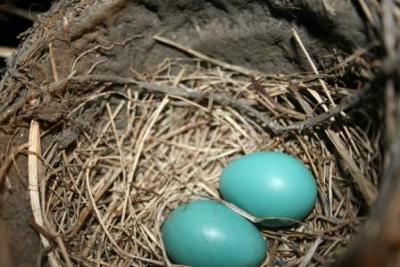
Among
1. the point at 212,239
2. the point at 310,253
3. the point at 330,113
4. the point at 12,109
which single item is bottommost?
the point at 310,253

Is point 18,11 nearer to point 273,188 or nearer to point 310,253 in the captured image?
point 273,188

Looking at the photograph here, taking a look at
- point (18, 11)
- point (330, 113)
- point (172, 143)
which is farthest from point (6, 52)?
point (330, 113)

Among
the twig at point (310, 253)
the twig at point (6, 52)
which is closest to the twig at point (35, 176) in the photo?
the twig at point (6, 52)

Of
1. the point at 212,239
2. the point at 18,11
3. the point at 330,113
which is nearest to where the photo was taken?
the point at 212,239

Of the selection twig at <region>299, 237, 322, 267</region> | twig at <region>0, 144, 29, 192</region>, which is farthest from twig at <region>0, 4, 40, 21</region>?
twig at <region>299, 237, 322, 267</region>

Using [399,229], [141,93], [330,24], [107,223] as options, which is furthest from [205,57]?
[399,229]

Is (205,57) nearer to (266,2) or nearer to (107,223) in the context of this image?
(266,2)

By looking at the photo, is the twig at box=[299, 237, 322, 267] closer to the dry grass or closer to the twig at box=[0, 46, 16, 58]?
the dry grass
